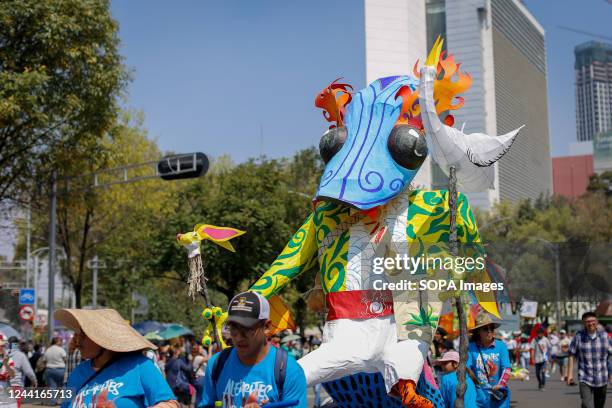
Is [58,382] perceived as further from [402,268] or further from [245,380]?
[245,380]

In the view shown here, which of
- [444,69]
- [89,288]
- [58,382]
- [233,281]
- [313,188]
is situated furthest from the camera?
[89,288]

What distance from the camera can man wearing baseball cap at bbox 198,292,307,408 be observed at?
384cm

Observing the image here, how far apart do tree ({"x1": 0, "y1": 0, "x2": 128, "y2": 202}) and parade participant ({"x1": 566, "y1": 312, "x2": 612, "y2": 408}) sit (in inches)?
369

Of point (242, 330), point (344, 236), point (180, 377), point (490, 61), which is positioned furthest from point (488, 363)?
point (490, 61)

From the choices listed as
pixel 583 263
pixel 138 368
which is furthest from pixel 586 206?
pixel 138 368

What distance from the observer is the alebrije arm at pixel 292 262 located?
661 cm

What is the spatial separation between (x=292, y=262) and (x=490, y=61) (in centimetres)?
8444

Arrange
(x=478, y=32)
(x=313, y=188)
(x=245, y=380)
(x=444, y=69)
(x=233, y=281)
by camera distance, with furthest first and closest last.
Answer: (x=478, y=32), (x=313, y=188), (x=233, y=281), (x=444, y=69), (x=245, y=380)

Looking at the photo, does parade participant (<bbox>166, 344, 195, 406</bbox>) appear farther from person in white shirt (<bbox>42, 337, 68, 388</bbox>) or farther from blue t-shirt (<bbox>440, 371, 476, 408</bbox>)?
blue t-shirt (<bbox>440, 371, 476, 408</bbox>)

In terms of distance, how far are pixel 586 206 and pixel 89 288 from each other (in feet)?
92.0

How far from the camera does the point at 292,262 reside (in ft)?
22.1

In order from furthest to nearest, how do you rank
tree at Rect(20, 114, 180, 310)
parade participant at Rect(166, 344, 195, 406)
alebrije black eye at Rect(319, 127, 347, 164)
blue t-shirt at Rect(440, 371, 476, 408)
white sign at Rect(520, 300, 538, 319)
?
white sign at Rect(520, 300, 538, 319)
tree at Rect(20, 114, 180, 310)
parade participant at Rect(166, 344, 195, 406)
alebrije black eye at Rect(319, 127, 347, 164)
blue t-shirt at Rect(440, 371, 476, 408)

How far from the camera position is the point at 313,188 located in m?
35.4

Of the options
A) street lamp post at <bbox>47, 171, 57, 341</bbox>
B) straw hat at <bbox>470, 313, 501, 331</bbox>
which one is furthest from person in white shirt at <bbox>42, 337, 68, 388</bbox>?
straw hat at <bbox>470, 313, 501, 331</bbox>
